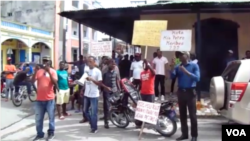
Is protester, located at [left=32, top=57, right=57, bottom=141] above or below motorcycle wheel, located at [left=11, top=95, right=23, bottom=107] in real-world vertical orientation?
above

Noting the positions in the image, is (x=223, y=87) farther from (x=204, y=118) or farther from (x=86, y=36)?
(x=86, y=36)

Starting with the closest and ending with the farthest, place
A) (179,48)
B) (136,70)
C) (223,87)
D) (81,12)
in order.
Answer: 1. (223,87)
2. (179,48)
3. (136,70)
4. (81,12)

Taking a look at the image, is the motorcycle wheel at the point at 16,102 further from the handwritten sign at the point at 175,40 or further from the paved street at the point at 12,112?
the handwritten sign at the point at 175,40

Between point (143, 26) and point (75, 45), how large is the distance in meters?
29.9

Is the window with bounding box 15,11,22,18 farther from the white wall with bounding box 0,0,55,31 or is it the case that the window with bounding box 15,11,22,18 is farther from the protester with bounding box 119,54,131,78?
the protester with bounding box 119,54,131,78

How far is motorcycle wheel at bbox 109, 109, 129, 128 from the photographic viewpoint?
7.54m

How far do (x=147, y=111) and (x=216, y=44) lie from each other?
6690 mm

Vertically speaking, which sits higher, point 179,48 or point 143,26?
point 143,26

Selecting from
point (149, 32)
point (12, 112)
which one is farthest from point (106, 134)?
point (12, 112)

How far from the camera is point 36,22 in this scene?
32.5 m

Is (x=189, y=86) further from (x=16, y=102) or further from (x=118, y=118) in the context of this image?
(x=16, y=102)

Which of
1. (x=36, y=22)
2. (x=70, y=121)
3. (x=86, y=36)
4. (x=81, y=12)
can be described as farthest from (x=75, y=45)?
(x=70, y=121)

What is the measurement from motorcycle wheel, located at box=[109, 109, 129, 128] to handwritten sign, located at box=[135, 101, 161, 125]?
739 millimetres

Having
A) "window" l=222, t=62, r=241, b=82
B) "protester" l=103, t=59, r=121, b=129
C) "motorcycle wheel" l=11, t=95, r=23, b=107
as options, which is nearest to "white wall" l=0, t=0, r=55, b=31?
"motorcycle wheel" l=11, t=95, r=23, b=107
